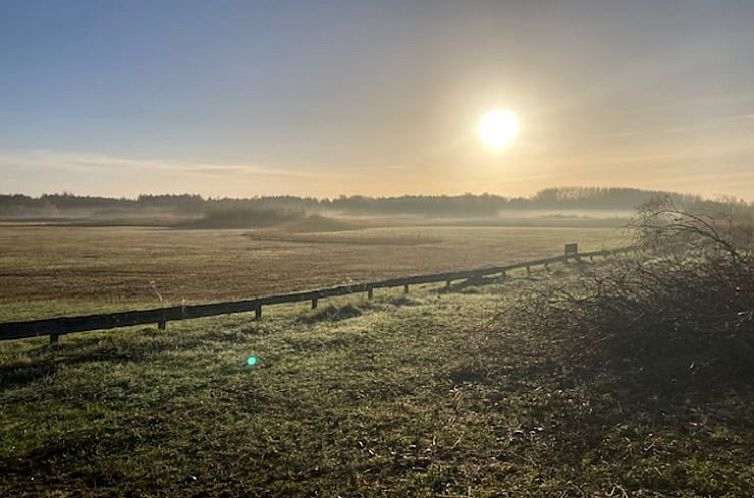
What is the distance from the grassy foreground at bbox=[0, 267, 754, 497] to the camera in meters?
5.23

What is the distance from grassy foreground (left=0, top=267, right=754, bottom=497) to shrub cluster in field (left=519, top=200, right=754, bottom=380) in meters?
0.69

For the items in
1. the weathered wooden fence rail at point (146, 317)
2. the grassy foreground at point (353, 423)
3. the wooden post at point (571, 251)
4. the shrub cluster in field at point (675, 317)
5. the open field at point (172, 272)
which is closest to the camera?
the grassy foreground at point (353, 423)

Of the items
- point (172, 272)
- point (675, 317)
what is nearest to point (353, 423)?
point (675, 317)

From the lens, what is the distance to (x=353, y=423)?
677cm

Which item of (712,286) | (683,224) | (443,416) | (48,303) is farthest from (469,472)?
(48,303)

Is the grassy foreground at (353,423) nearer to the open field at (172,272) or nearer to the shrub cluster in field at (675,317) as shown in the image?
the shrub cluster in field at (675,317)

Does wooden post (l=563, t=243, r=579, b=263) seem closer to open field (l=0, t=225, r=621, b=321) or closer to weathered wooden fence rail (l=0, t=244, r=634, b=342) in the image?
open field (l=0, t=225, r=621, b=321)

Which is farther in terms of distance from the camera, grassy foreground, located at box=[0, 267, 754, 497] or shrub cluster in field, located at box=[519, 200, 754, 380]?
shrub cluster in field, located at box=[519, 200, 754, 380]

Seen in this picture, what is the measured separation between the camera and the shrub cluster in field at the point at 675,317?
8.20 metres

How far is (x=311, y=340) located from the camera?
11.4 meters

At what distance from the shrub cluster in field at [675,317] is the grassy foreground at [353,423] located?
695 millimetres

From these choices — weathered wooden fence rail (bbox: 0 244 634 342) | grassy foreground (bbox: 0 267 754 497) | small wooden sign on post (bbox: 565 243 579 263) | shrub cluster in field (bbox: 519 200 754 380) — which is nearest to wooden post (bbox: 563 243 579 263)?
small wooden sign on post (bbox: 565 243 579 263)

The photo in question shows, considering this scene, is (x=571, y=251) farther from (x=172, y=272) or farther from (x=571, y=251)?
(x=172, y=272)

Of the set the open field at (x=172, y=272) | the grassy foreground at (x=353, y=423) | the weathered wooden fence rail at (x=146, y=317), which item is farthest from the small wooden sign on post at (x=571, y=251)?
the grassy foreground at (x=353, y=423)
